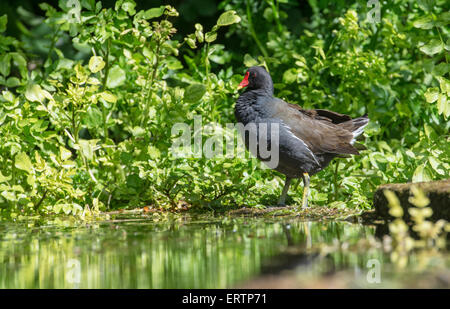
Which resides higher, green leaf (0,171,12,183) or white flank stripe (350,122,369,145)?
white flank stripe (350,122,369,145)

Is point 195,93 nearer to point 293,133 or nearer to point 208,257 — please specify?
point 293,133

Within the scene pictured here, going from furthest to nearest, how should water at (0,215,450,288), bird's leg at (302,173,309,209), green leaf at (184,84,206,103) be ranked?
bird's leg at (302,173,309,209)
green leaf at (184,84,206,103)
water at (0,215,450,288)

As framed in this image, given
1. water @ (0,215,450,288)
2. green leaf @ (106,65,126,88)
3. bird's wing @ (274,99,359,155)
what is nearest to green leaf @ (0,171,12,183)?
water @ (0,215,450,288)

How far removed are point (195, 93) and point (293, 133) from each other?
833mm

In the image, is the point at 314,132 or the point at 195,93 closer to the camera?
the point at 195,93

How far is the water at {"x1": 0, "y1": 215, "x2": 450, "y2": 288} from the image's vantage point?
2.18 meters

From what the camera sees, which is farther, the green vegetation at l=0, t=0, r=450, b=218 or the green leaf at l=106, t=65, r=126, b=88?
the green leaf at l=106, t=65, r=126, b=88

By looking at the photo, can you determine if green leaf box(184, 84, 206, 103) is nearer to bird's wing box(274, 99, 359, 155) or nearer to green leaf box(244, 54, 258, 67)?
bird's wing box(274, 99, 359, 155)

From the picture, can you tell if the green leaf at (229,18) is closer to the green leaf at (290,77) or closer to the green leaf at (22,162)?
the green leaf at (290,77)

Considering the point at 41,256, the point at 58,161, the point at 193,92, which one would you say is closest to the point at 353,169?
the point at 193,92

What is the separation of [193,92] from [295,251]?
79.2 inches

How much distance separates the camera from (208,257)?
2.65m

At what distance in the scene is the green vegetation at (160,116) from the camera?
442cm

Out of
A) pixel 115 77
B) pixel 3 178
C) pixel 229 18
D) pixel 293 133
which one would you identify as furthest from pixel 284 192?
pixel 3 178
